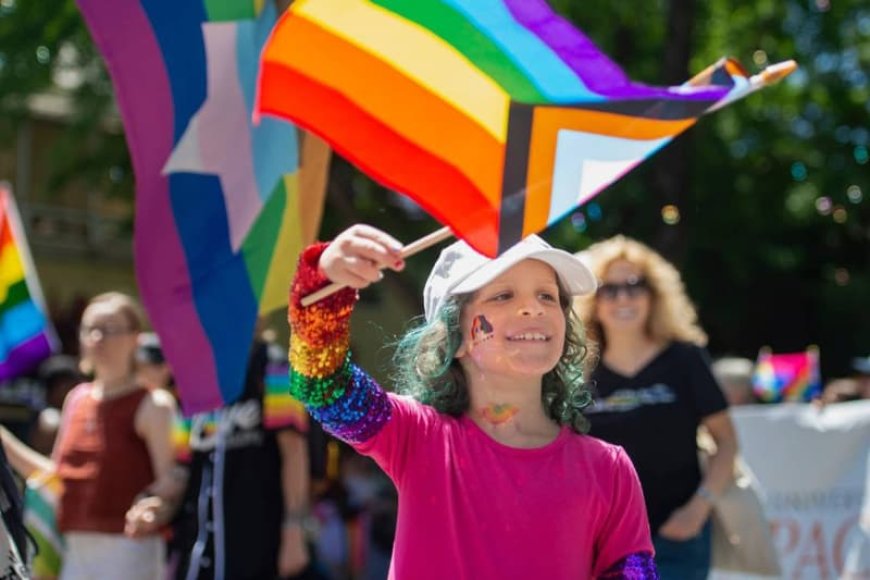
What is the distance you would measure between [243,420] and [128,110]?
162cm

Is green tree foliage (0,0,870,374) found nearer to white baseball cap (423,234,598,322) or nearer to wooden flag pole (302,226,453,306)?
white baseball cap (423,234,598,322)

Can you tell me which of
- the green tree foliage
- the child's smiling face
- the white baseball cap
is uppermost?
the green tree foliage

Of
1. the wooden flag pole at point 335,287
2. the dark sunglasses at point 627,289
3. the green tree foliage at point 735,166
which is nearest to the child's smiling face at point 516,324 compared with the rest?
the wooden flag pole at point 335,287

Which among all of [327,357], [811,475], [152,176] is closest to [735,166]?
[811,475]

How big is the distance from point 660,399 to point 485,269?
1.98m

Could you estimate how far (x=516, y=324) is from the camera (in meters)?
2.74

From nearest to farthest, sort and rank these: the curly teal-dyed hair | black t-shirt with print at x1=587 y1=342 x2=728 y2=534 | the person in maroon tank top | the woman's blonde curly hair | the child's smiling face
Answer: the child's smiling face < the curly teal-dyed hair < black t-shirt with print at x1=587 y1=342 x2=728 y2=534 < the woman's blonde curly hair < the person in maroon tank top

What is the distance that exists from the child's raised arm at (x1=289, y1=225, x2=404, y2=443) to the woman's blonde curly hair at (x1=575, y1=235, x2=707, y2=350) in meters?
2.25

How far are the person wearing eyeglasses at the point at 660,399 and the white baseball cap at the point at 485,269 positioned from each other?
1.49m

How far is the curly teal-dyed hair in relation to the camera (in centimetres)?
283

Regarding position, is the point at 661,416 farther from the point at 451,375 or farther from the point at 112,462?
the point at 112,462

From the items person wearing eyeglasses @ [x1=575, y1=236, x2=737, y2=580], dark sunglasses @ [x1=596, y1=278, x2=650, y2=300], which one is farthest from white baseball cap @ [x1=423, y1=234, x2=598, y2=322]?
dark sunglasses @ [x1=596, y1=278, x2=650, y2=300]

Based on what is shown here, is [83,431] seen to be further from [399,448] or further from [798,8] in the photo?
[798,8]

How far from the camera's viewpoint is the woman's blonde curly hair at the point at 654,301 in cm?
480
